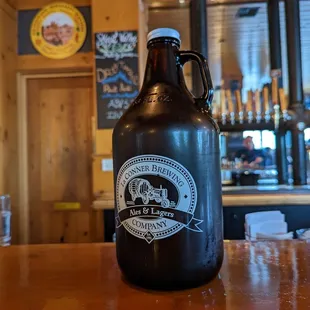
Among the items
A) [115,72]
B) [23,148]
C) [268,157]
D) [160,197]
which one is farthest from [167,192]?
[268,157]

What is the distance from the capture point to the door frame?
288 centimetres

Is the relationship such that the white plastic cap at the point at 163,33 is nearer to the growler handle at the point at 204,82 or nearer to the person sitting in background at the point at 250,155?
the growler handle at the point at 204,82

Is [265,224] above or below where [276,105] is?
below

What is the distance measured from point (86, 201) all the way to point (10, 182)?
1.94ft

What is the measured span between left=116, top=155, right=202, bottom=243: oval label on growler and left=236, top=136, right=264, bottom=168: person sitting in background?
4.44 metres

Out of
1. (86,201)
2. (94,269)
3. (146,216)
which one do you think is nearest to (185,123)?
(146,216)

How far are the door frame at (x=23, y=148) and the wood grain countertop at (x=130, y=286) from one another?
2.38 metres

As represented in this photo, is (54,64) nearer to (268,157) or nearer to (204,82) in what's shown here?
(204,82)

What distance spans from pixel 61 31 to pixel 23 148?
96 cm

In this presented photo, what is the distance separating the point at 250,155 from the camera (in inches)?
190

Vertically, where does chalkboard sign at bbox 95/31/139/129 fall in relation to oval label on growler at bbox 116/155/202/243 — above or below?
above

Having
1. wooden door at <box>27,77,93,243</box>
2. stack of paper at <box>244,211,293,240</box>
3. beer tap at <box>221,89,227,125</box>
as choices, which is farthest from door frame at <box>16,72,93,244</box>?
stack of paper at <box>244,211,293,240</box>

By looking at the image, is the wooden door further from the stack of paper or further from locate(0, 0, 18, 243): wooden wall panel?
the stack of paper

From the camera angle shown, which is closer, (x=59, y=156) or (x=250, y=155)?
(x=59, y=156)
